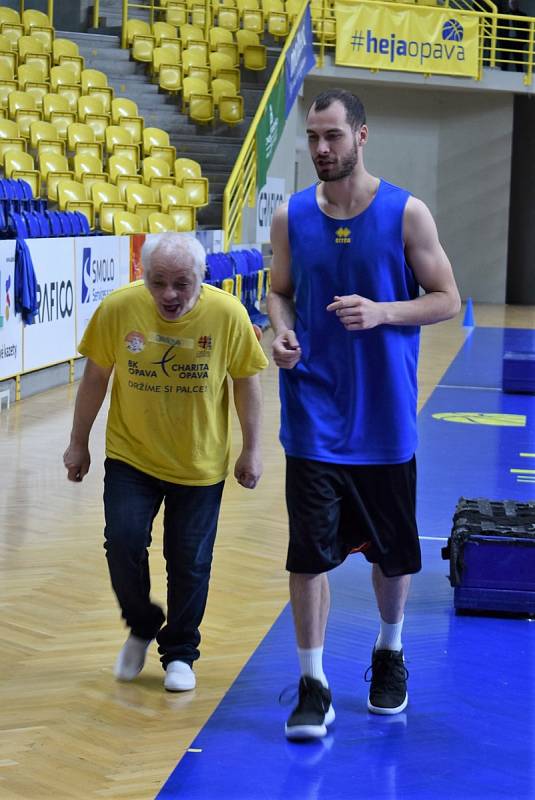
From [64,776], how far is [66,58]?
1763cm

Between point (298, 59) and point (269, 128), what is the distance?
1698 millimetres

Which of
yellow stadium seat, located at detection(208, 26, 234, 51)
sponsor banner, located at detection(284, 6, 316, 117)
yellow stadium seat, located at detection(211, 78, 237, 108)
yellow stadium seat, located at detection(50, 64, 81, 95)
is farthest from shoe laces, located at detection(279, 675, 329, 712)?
yellow stadium seat, located at detection(208, 26, 234, 51)

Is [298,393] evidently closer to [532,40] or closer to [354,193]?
[354,193]

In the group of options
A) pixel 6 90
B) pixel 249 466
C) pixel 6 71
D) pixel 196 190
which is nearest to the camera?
pixel 249 466

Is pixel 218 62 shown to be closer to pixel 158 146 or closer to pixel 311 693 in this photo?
pixel 158 146

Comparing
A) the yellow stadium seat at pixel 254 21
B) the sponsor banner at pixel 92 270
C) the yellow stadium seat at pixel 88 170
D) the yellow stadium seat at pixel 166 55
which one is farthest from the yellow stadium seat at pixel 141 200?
the yellow stadium seat at pixel 254 21

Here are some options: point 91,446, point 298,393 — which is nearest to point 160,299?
point 298,393

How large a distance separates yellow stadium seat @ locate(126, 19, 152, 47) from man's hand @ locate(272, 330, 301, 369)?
18.8 meters

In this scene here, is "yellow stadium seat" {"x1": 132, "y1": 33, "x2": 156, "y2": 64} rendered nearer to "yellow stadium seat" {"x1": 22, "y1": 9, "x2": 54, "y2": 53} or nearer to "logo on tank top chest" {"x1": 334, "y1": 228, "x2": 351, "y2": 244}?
"yellow stadium seat" {"x1": 22, "y1": 9, "x2": 54, "y2": 53}

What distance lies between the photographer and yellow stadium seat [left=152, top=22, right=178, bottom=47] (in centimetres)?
2160

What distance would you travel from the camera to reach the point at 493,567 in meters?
5.39

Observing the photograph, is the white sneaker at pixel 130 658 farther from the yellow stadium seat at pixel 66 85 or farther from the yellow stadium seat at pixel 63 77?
the yellow stadium seat at pixel 63 77

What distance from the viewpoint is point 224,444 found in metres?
4.47

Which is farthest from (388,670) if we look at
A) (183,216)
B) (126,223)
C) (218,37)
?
(218,37)
